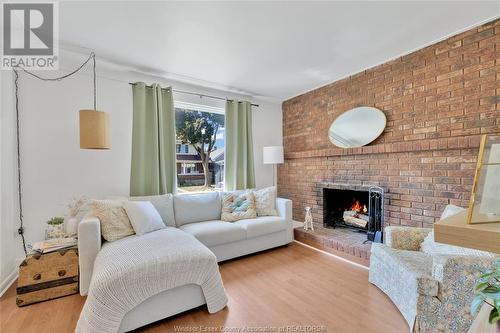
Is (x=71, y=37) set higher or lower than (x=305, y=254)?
higher

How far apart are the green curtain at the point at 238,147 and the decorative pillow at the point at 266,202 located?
0.53 meters

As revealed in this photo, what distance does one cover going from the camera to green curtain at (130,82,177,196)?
3.10 m

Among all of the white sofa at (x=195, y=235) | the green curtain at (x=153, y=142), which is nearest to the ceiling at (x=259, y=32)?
the green curtain at (x=153, y=142)

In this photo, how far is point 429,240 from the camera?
205cm

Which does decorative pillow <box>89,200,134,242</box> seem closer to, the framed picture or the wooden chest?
the wooden chest

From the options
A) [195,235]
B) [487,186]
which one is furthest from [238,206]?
[487,186]

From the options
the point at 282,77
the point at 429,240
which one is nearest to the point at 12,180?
the point at 282,77

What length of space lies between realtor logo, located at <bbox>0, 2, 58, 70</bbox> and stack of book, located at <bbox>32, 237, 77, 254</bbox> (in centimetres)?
179

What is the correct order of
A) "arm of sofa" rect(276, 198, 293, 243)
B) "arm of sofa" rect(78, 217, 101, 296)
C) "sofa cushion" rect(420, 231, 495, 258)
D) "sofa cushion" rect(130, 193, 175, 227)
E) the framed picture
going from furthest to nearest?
"arm of sofa" rect(276, 198, 293, 243) → "sofa cushion" rect(130, 193, 175, 227) → "arm of sofa" rect(78, 217, 101, 296) → "sofa cushion" rect(420, 231, 495, 258) → the framed picture

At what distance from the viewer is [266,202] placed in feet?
11.4

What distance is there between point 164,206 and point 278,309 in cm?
177

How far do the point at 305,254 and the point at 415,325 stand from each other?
5.25ft

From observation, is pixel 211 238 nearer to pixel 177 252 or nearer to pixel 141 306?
pixel 177 252

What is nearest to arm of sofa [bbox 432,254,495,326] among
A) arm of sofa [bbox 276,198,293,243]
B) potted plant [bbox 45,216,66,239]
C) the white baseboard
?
arm of sofa [bbox 276,198,293,243]
